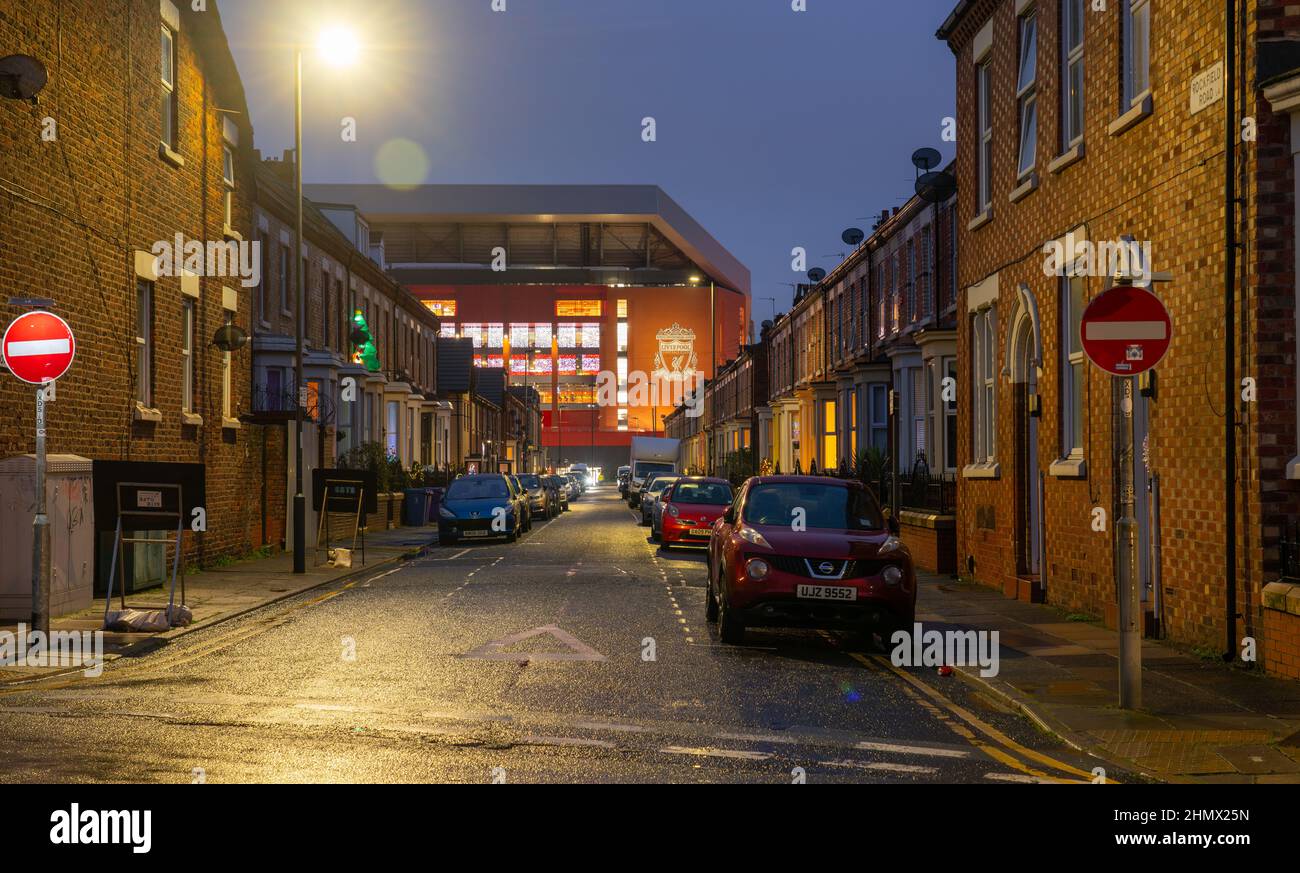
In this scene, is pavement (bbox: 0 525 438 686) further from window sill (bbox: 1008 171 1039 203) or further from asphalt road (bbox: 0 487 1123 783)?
window sill (bbox: 1008 171 1039 203)

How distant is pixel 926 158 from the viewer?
102 ft

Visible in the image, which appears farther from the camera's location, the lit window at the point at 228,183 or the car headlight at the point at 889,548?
the lit window at the point at 228,183

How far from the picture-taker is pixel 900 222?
31953mm

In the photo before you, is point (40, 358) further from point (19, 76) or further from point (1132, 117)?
point (1132, 117)

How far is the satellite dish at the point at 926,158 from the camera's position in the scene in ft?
101

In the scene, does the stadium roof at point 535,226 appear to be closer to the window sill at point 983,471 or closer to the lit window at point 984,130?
the lit window at point 984,130

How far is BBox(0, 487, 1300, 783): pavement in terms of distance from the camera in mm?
7363

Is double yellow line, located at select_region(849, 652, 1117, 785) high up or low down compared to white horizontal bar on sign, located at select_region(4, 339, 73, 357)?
down

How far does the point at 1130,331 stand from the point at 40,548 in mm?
9639

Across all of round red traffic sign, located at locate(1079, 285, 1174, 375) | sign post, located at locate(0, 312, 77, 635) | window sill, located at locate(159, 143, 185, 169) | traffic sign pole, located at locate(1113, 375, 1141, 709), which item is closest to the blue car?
window sill, located at locate(159, 143, 185, 169)

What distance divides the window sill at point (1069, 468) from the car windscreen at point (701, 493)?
13.0m

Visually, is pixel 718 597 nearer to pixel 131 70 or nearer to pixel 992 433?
pixel 992 433

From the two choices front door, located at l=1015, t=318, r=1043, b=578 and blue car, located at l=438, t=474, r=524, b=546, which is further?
blue car, located at l=438, t=474, r=524, b=546

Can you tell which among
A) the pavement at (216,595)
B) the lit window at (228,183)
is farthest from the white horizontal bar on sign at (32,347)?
the lit window at (228,183)
